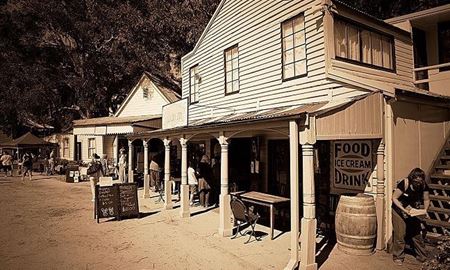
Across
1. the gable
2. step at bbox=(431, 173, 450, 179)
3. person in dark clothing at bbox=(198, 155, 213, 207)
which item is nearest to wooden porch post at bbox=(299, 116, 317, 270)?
step at bbox=(431, 173, 450, 179)

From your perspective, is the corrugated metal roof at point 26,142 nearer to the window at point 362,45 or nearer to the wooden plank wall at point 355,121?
the window at point 362,45

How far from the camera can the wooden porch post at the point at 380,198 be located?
7020mm

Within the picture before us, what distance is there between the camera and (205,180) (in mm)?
12188

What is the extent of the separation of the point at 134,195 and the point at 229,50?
627cm

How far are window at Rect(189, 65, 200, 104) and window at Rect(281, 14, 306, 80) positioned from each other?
566 cm

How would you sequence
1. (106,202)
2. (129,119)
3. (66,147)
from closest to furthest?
(106,202) < (129,119) < (66,147)

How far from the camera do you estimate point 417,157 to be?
812cm

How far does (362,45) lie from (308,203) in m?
4.97

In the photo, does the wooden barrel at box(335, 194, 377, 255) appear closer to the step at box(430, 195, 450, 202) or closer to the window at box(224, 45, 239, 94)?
the step at box(430, 195, 450, 202)

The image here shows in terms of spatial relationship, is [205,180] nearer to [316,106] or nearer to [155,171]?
[155,171]

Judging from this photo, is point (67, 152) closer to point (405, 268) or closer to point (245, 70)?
point (245, 70)

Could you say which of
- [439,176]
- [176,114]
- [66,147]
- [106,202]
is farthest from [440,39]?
[66,147]

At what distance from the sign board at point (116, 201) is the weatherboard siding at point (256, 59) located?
4518 millimetres

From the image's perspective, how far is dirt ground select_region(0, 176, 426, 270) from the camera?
654 centimetres
